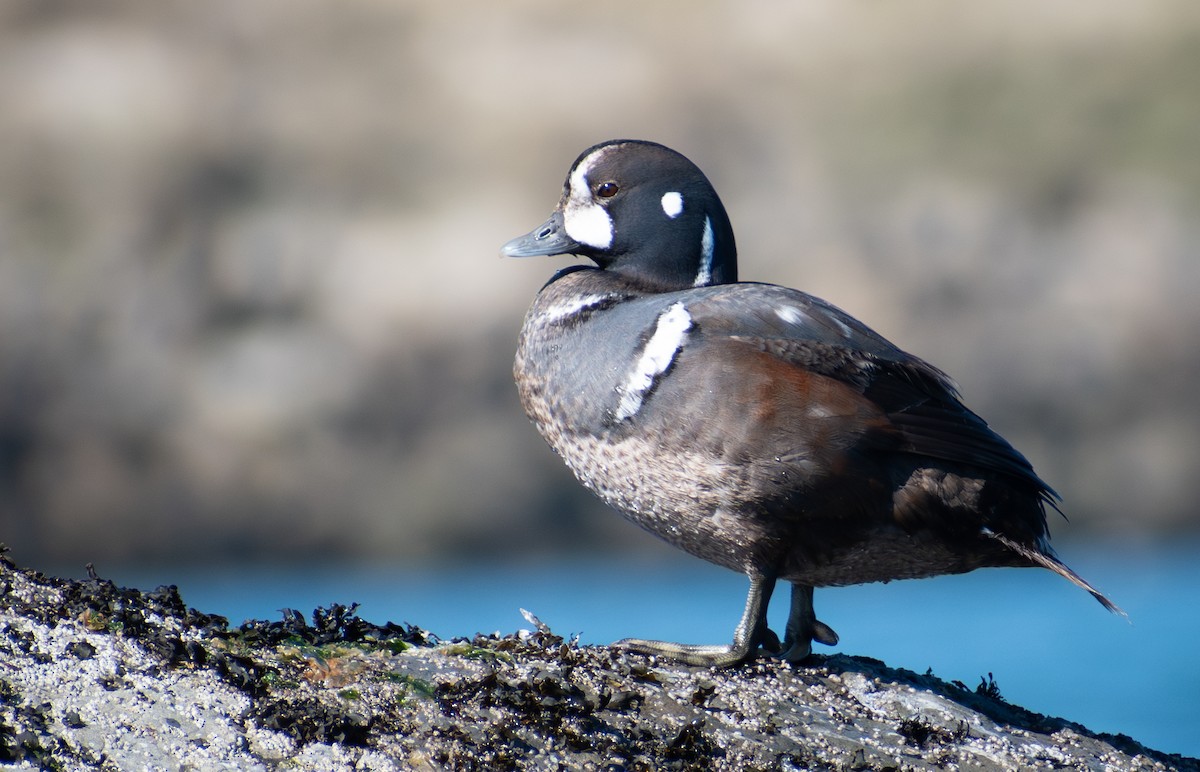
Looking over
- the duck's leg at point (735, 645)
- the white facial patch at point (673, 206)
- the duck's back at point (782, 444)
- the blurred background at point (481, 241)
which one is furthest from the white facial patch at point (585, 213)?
the blurred background at point (481, 241)

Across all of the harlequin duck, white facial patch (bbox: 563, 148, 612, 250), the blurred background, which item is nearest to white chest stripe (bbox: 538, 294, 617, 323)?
the harlequin duck

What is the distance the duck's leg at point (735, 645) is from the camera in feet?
13.2

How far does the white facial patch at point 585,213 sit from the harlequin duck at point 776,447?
0.41 metres

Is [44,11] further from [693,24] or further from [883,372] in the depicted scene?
[883,372]

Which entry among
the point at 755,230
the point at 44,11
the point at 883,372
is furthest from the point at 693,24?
the point at 883,372

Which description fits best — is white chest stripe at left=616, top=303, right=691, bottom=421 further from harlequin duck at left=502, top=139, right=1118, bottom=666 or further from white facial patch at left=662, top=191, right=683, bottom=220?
white facial patch at left=662, top=191, right=683, bottom=220

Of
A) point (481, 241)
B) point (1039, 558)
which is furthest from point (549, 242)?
point (481, 241)

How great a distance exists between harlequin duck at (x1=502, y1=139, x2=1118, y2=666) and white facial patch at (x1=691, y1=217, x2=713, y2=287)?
0.27 metres

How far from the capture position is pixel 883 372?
422cm

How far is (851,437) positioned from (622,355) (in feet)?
2.40

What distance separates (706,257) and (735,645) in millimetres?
1393

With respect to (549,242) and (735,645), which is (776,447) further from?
(549,242)

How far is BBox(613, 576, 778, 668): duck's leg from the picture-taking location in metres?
4.02

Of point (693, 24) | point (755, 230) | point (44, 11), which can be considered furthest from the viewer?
point (693, 24)
